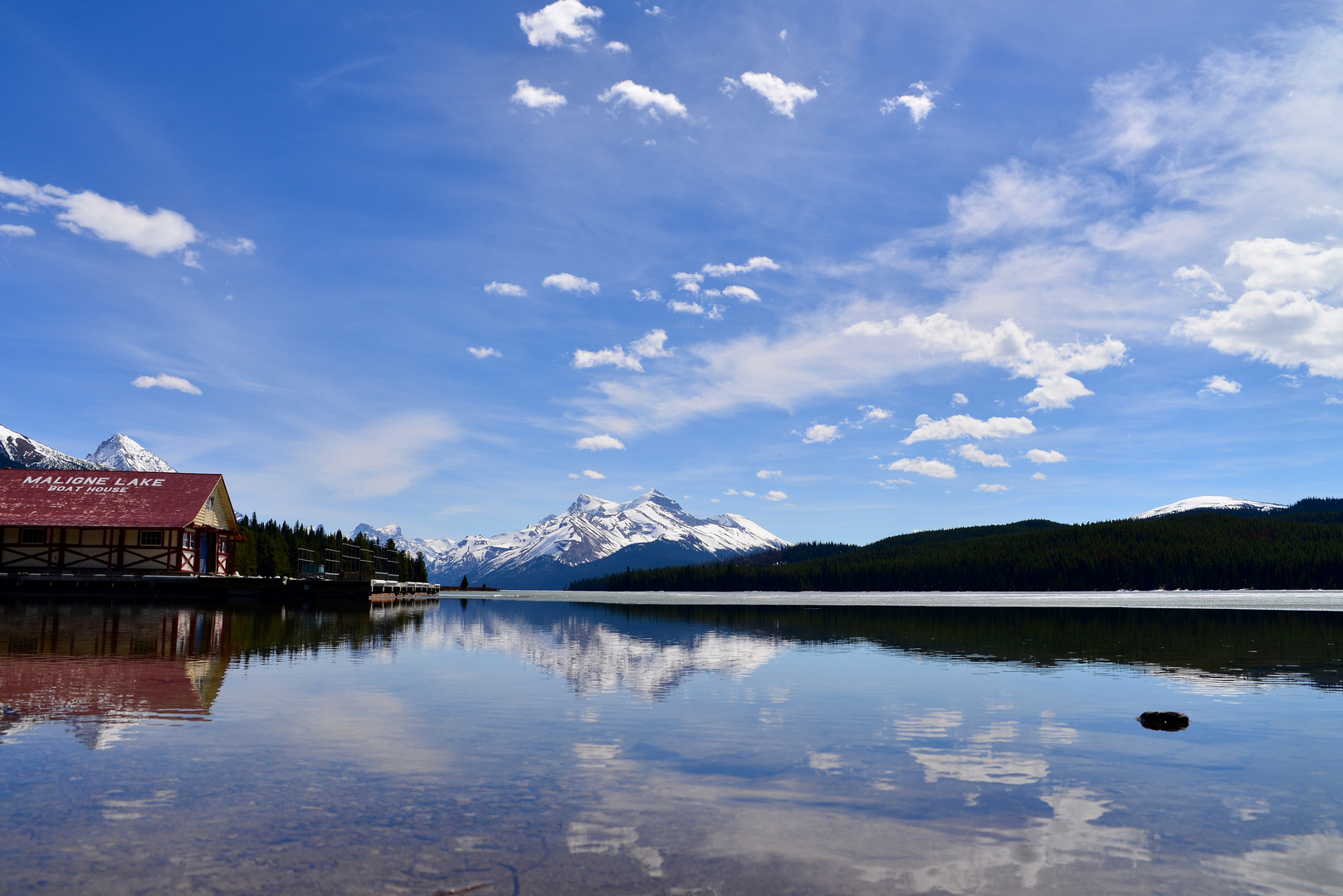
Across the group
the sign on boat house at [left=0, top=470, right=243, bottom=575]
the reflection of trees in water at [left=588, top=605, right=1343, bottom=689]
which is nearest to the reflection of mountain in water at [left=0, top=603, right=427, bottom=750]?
the sign on boat house at [left=0, top=470, right=243, bottom=575]

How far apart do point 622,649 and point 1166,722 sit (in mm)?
24505

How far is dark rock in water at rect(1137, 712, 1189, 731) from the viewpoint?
17688mm

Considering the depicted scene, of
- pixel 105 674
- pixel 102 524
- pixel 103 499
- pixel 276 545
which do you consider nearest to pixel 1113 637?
pixel 105 674

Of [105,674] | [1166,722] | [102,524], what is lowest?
[1166,722]

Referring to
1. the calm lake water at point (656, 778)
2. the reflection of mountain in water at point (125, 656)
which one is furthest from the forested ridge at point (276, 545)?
the calm lake water at point (656, 778)

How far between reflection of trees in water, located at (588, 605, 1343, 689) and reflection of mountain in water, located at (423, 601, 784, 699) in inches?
192

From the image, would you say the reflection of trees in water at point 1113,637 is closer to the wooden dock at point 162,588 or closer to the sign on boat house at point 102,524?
the wooden dock at point 162,588

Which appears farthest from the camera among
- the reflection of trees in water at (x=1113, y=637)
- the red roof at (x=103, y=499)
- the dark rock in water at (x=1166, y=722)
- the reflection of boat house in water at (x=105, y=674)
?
the red roof at (x=103, y=499)

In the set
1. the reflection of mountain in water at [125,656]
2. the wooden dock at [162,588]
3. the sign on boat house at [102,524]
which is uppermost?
the sign on boat house at [102,524]

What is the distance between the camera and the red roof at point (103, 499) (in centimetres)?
7425

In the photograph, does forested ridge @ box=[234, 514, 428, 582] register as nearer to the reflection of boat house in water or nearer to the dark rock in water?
the reflection of boat house in water

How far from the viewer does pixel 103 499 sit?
3044 inches

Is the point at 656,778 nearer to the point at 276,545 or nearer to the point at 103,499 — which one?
the point at 103,499

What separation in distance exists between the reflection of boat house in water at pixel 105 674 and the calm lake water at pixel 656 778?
0.16m
